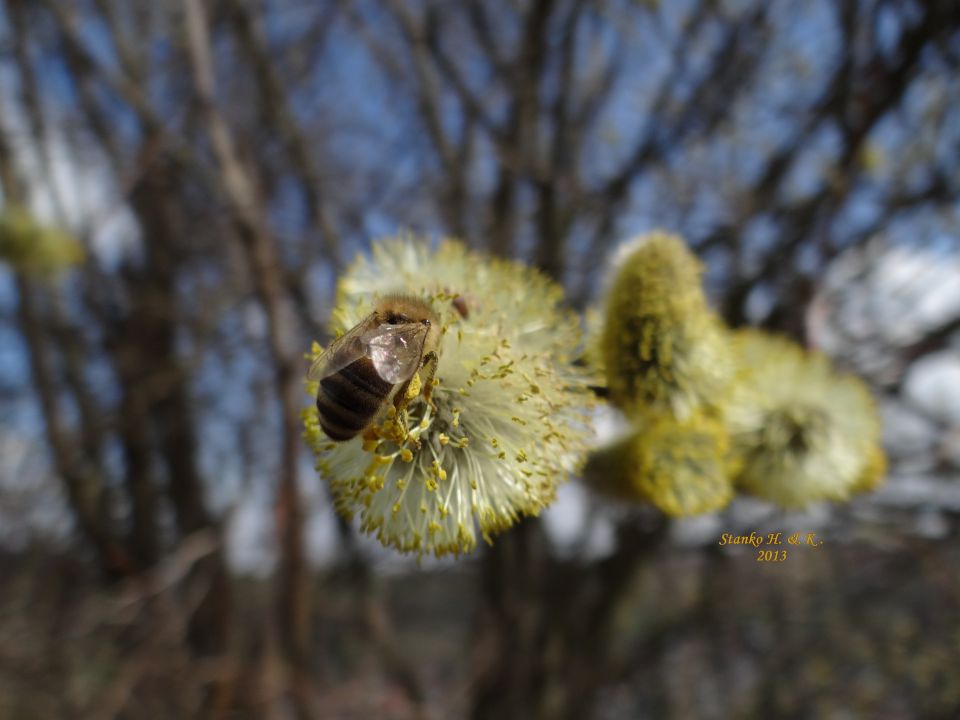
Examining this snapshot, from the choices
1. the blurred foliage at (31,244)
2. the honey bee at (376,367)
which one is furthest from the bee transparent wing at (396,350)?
the blurred foliage at (31,244)

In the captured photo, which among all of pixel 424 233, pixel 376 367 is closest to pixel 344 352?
pixel 376 367

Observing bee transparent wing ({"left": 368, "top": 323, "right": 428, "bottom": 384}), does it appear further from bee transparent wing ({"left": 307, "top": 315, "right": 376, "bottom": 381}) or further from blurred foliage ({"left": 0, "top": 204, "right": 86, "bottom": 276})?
blurred foliage ({"left": 0, "top": 204, "right": 86, "bottom": 276})

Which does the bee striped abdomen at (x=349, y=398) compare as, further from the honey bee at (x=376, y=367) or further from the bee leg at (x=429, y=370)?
the bee leg at (x=429, y=370)

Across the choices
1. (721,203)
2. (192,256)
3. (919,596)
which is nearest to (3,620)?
(192,256)

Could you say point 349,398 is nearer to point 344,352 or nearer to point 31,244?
point 344,352

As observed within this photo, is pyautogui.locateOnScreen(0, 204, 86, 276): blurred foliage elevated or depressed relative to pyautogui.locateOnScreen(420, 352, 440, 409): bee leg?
elevated

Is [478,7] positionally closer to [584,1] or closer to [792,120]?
[584,1]

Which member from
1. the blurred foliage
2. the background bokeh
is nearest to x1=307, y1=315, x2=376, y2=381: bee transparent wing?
the background bokeh
